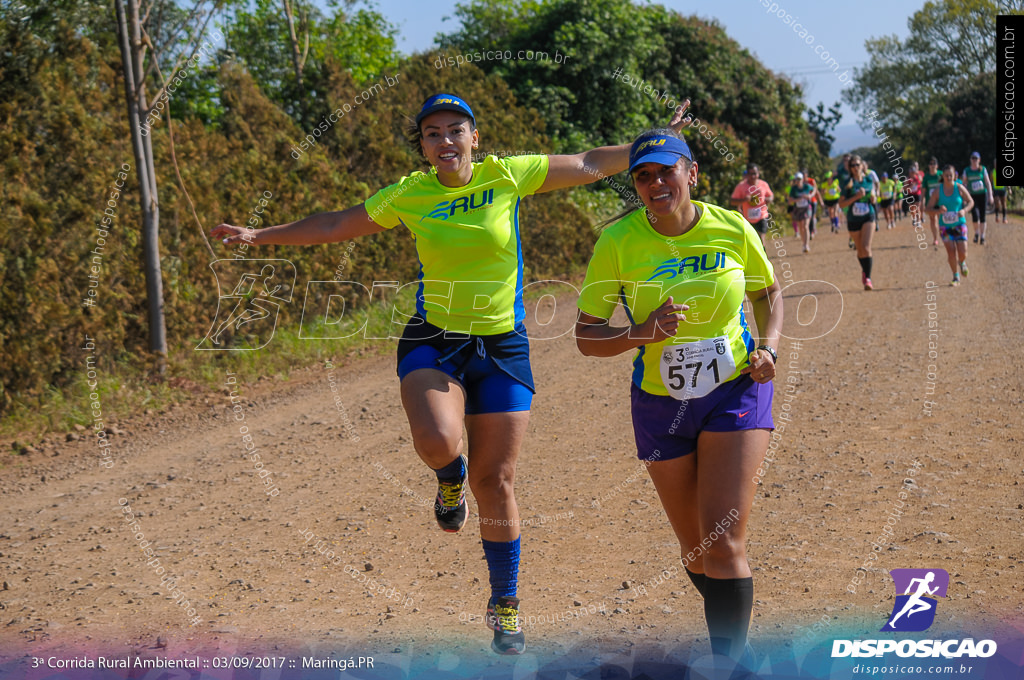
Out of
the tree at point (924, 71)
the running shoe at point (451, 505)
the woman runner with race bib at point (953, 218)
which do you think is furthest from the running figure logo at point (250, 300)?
the tree at point (924, 71)

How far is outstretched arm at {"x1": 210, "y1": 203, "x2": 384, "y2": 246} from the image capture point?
3967mm

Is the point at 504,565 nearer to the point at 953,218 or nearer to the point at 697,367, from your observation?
the point at 697,367

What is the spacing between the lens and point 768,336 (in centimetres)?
335

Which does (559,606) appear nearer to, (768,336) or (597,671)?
(597,671)

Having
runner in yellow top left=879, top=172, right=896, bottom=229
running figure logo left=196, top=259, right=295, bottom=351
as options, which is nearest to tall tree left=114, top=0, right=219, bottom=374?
running figure logo left=196, top=259, right=295, bottom=351

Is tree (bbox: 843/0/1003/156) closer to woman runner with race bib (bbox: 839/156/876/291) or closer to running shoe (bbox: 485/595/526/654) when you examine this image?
woman runner with race bib (bbox: 839/156/876/291)

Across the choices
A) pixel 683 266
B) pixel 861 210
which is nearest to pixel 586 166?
pixel 683 266

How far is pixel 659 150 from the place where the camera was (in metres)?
3.18

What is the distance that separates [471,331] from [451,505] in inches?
33.0

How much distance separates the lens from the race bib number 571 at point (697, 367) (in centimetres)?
317

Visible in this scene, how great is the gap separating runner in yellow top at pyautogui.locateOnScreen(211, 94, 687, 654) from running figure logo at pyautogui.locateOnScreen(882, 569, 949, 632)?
1584 mm

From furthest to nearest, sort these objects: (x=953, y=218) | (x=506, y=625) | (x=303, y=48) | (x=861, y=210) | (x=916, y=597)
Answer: (x=303, y=48), (x=861, y=210), (x=953, y=218), (x=916, y=597), (x=506, y=625)

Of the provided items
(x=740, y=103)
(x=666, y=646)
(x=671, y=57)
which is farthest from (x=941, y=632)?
(x=740, y=103)

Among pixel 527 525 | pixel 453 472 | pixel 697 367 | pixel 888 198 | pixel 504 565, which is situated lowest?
pixel 527 525
